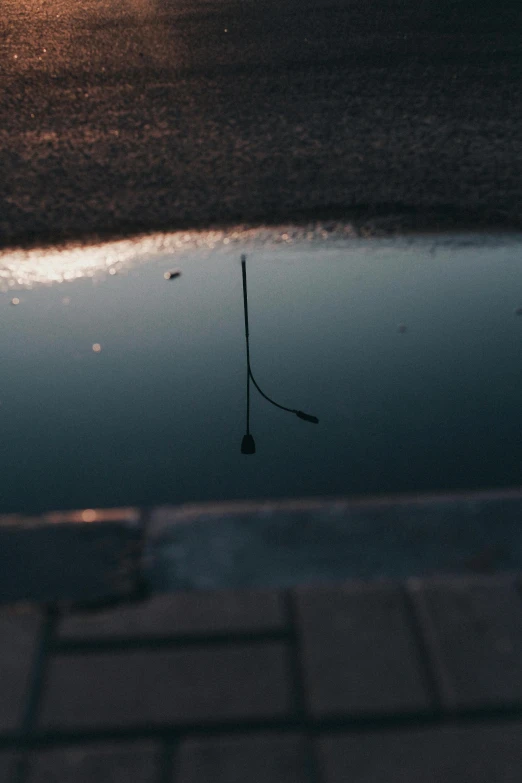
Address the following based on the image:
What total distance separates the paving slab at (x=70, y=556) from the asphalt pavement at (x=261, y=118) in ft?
7.96

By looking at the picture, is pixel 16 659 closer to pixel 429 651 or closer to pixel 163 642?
pixel 163 642

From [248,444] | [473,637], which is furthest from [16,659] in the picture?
[248,444]

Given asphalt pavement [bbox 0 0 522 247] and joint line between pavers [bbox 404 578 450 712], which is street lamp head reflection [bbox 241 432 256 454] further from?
asphalt pavement [bbox 0 0 522 247]

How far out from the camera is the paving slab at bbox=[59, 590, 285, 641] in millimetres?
1911

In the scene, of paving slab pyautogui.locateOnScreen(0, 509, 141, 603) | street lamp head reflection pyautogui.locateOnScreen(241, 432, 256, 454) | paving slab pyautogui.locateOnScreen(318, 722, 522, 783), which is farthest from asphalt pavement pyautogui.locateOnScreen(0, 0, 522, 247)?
paving slab pyautogui.locateOnScreen(318, 722, 522, 783)

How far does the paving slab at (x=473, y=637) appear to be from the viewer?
5.74 ft

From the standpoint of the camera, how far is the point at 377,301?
12.0 feet

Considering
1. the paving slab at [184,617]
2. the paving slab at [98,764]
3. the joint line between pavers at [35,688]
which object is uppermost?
the paving slab at [184,617]

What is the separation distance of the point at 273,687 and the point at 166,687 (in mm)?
228

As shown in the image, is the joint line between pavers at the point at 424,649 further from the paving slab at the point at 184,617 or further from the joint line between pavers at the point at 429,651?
the paving slab at the point at 184,617

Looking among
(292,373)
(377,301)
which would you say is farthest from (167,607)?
(377,301)

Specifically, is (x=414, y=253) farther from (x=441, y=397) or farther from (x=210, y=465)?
(x=210, y=465)

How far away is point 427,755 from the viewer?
1617 millimetres

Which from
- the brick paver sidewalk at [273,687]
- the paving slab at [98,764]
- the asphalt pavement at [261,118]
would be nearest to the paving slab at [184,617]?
the brick paver sidewalk at [273,687]
